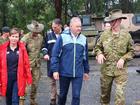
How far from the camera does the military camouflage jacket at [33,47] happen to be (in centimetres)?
1041

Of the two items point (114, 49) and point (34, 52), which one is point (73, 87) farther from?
point (34, 52)

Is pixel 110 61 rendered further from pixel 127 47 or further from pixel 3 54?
pixel 3 54

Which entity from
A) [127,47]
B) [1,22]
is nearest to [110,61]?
[127,47]

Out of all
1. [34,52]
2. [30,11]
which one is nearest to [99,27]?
[30,11]

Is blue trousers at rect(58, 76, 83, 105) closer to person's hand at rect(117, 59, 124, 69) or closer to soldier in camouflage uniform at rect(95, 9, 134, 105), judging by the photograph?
soldier in camouflage uniform at rect(95, 9, 134, 105)

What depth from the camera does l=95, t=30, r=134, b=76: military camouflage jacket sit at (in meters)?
8.91

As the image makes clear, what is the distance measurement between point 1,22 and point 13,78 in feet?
100

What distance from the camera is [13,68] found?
28.5 ft

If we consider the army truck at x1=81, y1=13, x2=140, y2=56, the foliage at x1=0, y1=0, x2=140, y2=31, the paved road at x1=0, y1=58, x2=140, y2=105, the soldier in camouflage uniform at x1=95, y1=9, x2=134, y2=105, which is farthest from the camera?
the foliage at x1=0, y1=0, x2=140, y2=31

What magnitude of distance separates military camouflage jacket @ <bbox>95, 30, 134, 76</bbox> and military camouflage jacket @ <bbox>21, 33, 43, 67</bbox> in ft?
5.98

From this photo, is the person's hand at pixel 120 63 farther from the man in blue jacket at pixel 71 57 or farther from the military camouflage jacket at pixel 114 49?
the man in blue jacket at pixel 71 57

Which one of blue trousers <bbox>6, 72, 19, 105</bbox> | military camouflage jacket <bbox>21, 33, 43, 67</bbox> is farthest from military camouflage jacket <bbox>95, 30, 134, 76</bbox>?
military camouflage jacket <bbox>21, 33, 43, 67</bbox>

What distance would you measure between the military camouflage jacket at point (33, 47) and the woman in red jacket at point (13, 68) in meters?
1.61

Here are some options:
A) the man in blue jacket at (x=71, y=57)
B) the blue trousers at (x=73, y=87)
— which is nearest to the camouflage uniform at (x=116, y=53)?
the man in blue jacket at (x=71, y=57)
